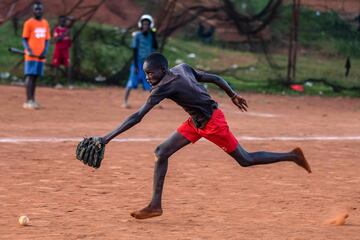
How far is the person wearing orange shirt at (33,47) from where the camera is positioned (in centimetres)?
1656

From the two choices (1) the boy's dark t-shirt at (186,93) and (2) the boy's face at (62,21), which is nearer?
(1) the boy's dark t-shirt at (186,93)

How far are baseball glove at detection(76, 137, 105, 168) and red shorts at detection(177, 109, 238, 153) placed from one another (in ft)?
2.97

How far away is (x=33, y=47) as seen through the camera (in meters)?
16.7

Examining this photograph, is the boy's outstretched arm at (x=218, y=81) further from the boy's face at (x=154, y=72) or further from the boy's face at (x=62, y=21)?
the boy's face at (x=62, y=21)

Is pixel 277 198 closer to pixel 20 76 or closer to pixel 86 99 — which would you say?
pixel 86 99

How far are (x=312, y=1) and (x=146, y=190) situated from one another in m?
12.9

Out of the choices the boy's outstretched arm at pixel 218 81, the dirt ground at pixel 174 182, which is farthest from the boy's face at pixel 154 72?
the dirt ground at pixel 174 182

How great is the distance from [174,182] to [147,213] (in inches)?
83.1

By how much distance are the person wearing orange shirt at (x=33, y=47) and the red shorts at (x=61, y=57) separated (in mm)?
3512

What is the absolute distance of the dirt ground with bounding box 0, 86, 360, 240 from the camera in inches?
→ 304

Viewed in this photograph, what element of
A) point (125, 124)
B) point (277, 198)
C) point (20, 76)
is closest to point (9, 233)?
point (125, 124)

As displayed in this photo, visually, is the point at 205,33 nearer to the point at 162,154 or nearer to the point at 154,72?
the point at 162,154

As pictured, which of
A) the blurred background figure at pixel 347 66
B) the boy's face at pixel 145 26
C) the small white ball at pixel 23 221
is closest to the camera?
the small white ball at pixel 23 221

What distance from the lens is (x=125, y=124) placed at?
24.8 feet
